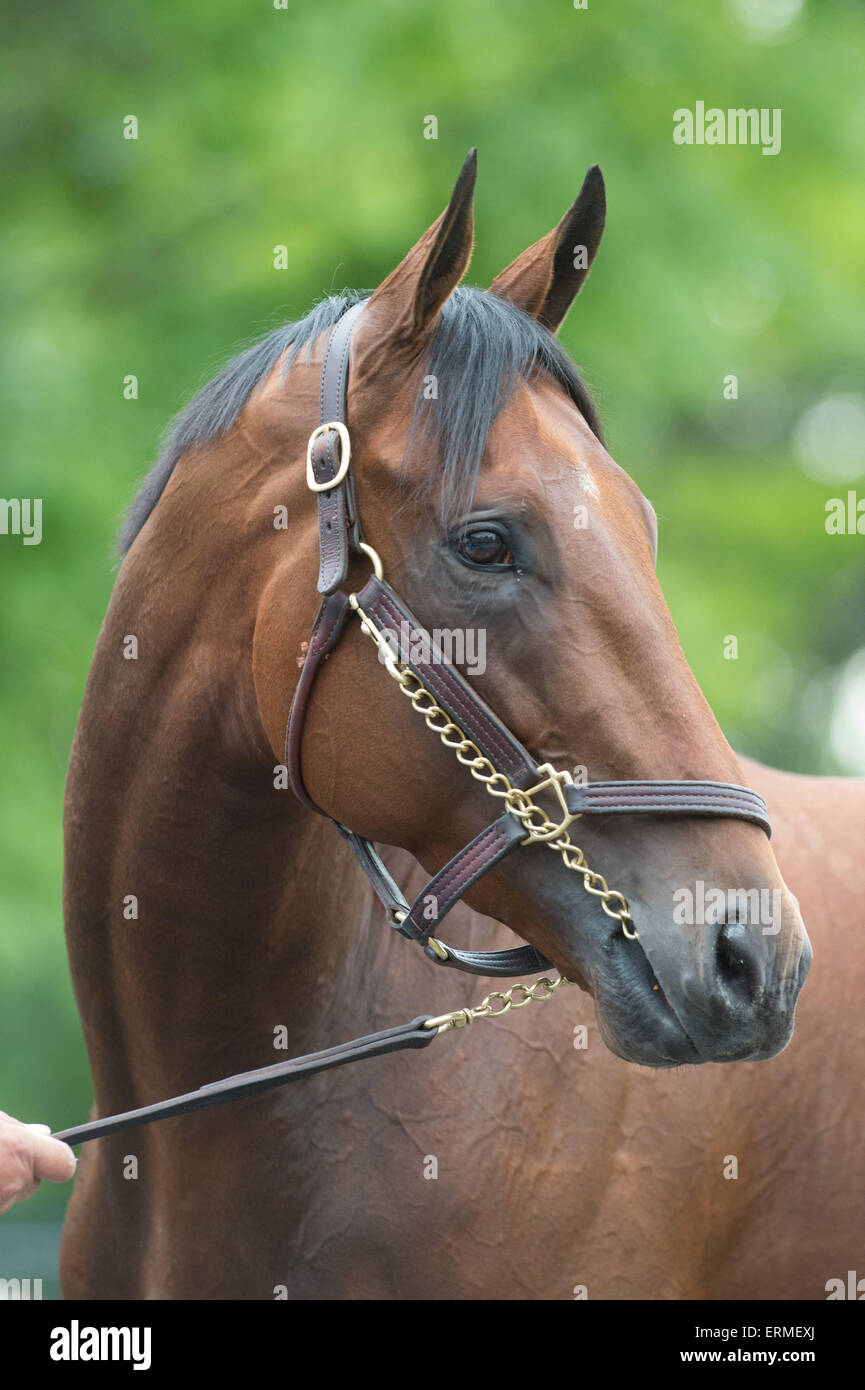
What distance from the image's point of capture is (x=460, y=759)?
2215 mm

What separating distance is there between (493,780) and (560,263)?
113cm

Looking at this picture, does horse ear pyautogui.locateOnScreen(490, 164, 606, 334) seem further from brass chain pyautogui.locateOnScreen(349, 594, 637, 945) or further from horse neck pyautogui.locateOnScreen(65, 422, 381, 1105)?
brass chain pyautogui.locateOnScreen(349, 594, 637, 945)

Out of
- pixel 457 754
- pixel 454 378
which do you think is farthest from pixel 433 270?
pixel 457 754

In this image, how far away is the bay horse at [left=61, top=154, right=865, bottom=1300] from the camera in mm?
2176

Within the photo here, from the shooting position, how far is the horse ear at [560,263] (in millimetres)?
2582

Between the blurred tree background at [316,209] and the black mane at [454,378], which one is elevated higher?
the blurred tree background at [316,209]

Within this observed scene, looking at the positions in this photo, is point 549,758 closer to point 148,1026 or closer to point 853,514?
point 148,1026

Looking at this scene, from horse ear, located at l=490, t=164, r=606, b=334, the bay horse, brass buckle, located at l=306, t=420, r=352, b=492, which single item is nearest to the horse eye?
the bay horse

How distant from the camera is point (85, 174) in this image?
6.39 meters

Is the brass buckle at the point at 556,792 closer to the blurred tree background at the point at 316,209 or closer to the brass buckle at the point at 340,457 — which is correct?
the brass buckle at the point at 340,457

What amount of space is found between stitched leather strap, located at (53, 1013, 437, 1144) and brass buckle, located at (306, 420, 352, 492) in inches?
39.5

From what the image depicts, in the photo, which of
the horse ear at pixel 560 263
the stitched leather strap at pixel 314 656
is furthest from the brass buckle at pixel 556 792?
the horse ear at pixel 560 263
